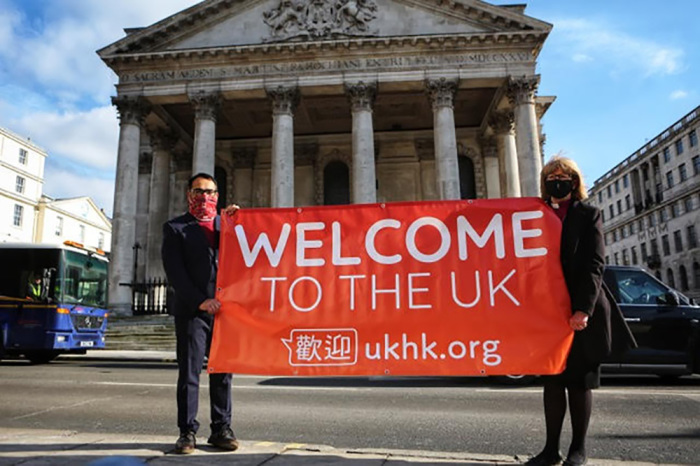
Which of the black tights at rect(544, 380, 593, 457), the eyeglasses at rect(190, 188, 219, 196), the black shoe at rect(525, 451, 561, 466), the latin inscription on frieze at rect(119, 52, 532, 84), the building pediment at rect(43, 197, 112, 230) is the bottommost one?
the black shoe at rect(525, 451, 561, 466)

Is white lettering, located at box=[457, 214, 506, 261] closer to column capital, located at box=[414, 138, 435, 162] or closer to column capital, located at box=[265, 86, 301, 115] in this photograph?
column capital, located at box=[265, 86, 301, 115]

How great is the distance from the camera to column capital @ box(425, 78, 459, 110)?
24.8 meters

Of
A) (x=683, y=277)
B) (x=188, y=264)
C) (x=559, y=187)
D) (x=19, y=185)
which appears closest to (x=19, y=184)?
(x=19, y=185)

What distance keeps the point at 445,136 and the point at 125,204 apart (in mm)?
15806

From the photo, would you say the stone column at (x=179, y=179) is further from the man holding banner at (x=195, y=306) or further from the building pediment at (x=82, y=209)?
the building pediment at (x=82, y=209)

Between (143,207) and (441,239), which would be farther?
(143,207)

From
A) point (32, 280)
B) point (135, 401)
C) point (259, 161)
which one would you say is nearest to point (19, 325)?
point (32, 280)

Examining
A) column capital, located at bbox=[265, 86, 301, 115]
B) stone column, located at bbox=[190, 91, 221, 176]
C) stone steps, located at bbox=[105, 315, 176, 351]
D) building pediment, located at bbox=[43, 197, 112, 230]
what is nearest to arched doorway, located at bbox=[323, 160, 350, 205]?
column capital, located at bbox=[265, 86, 301, 115]

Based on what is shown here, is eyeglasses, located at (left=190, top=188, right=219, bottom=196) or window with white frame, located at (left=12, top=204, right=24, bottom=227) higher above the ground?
window with white frame, located at (left=12, top=204, right=24, bottom=227)

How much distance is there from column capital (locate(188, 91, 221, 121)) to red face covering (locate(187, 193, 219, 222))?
22.6 m

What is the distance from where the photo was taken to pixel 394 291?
14.0ft

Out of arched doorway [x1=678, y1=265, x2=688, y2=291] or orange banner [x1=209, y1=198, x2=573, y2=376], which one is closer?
orange banner [x1=209, y1=198, x2=573, y2=376]

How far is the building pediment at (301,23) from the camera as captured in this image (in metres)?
25.6

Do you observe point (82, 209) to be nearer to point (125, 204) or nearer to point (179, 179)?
point (179, 179)
